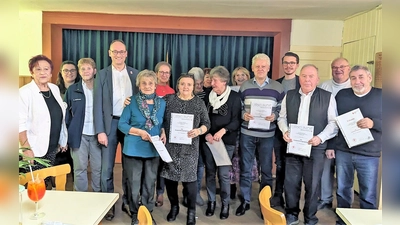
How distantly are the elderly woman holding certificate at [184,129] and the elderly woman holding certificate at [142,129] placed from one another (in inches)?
3.2

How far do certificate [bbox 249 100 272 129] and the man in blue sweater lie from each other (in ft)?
1.90

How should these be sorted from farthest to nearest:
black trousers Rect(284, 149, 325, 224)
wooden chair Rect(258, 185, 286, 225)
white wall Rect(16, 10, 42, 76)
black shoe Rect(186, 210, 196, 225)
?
1. white wall Rect(16, 10, 42, 76)
2. black shoe Rect(186, 210, 196, 225)
3. black trousers Rect(284, 149, 325, 224)
4. wooden chair Rect(258, 185, 286, 225)

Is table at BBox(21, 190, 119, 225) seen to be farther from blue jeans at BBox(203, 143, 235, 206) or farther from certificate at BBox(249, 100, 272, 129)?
certificate at BBox(249, 100, 272, 129)

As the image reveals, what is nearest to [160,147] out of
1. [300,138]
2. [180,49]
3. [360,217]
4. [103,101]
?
[103,101]

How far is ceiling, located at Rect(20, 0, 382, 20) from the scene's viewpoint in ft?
12.1

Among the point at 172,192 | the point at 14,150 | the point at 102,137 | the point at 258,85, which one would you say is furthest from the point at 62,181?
the point at 14,150

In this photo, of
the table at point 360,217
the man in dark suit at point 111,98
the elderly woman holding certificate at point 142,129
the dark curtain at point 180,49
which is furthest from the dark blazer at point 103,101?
the dark curtain at point 180,49

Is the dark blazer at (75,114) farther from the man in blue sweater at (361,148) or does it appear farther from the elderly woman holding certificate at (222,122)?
the man in blue sweater at (361,148)

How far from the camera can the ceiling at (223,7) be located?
3.70 metres

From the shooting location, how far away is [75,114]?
3.12 metres

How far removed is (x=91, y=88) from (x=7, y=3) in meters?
2.96

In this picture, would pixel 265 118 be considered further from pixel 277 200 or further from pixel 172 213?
pixel 172 213

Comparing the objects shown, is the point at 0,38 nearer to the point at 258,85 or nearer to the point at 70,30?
the point at 258,85

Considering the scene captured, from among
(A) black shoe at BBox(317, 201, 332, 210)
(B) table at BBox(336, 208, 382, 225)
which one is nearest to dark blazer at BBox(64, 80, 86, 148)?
(B) table at BBox(336, 208, 382, 225)
